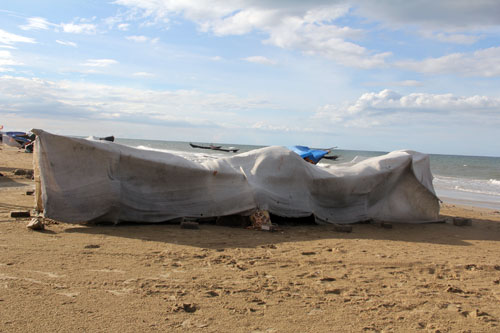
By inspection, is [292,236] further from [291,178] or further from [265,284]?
[265,284]

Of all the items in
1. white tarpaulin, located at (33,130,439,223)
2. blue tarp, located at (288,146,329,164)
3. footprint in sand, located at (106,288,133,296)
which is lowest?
footprint in sand, located at (106,288,133,296)

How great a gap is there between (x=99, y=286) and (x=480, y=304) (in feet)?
12.3

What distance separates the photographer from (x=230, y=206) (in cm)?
736

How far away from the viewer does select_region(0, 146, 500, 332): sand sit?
11.1 feet

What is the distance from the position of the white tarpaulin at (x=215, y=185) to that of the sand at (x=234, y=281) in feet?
1.38

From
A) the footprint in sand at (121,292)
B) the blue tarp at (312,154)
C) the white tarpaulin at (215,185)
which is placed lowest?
the footprint in sand at (121,292)

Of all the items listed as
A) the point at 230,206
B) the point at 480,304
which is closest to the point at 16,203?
the point at 230,206

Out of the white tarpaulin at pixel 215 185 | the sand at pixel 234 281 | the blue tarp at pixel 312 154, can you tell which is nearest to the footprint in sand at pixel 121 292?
the sand at pixel 234 281

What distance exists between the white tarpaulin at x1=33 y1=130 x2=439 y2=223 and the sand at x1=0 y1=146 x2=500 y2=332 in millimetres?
421

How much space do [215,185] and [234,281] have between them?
3.22 m

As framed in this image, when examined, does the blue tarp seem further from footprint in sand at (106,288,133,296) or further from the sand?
footprint in sand at (106,288,133,296)

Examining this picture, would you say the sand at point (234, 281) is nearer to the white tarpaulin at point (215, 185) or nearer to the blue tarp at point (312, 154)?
the white tarpaulin at point (215, 185)

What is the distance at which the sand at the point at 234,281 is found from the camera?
3.37m

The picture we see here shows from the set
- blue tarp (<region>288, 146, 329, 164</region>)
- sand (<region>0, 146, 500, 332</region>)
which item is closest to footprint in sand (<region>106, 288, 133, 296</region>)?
sand (<region>0, 146, 500, 332</region>)
